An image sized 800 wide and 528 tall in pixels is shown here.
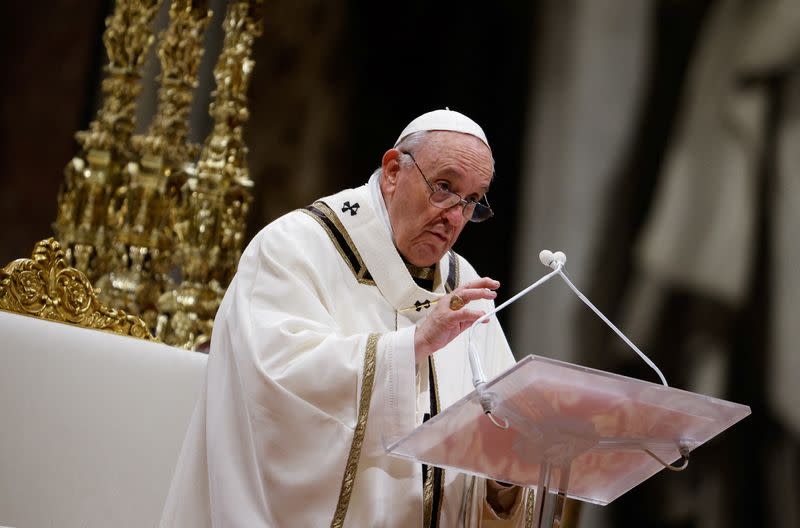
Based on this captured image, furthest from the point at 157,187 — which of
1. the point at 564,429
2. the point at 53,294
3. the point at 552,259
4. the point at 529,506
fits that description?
the point at 564,429

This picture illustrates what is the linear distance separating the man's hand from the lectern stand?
27 centimetres

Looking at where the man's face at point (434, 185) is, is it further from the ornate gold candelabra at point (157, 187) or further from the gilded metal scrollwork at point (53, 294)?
the ornate gold candelabra at point (157, 187)

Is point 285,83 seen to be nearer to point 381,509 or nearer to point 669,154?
point 669,154

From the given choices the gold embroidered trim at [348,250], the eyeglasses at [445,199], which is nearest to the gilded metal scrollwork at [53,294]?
the gold embroidered trim at [348,250]

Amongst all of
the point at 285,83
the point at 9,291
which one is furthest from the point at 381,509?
the point at 285,83

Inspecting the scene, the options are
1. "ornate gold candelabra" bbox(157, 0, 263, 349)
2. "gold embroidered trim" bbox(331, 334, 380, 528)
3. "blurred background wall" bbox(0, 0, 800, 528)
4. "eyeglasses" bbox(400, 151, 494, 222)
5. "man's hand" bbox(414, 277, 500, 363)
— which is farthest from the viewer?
"blurred background wall" bbox(0, 0, 800, 528)

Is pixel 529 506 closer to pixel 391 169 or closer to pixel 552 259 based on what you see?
pixel 552 259

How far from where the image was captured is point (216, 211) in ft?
17.1

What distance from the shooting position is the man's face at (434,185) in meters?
3.10

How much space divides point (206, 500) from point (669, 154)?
3.40 m

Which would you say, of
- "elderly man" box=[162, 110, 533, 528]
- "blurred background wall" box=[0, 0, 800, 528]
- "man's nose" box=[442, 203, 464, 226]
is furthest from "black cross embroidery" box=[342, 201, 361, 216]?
"blurred background wall" box=[0, 0, 800, 528]

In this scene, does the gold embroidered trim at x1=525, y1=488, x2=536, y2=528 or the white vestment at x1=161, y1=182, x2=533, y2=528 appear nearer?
the white vestment at x1=161, y1=182, x2=533, y2=528

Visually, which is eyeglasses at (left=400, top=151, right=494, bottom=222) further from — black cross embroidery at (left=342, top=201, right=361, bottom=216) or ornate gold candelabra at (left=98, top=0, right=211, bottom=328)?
ornate gold candelabra at (left=98, top=0, right=211, bottom=328)

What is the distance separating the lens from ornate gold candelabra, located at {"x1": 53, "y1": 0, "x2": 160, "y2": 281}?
5164mm
